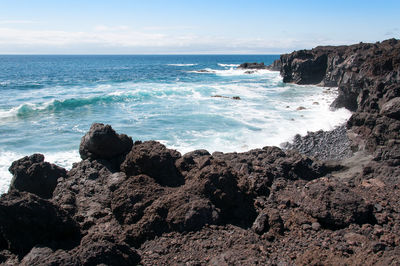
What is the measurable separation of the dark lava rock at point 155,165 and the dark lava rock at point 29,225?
7.73ft

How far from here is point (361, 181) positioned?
1009cm

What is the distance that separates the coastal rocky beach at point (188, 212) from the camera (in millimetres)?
5516

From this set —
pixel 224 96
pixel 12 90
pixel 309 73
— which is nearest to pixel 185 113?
pixel 224 96

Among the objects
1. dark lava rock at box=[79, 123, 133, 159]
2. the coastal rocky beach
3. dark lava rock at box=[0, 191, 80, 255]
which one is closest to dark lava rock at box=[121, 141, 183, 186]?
the coastal rocky beach

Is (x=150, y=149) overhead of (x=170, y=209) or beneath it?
overhead

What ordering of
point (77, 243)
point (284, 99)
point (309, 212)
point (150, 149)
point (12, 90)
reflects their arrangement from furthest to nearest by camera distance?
point (12, 90) → point (284, 99) → point (150, 149) → point (309, 212) → point (77, 243)

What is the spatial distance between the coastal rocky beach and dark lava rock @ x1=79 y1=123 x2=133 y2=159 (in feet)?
0.09

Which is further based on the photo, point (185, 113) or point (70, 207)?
point (185, 113)

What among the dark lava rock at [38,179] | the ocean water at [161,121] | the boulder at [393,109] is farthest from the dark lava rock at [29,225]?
the boulder at [393,109]

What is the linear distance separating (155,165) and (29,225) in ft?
9.98

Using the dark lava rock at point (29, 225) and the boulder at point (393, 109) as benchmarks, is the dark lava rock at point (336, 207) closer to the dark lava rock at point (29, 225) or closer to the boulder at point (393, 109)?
the dark lava rock at point (29, 225)

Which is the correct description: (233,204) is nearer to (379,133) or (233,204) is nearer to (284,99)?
(379,133)

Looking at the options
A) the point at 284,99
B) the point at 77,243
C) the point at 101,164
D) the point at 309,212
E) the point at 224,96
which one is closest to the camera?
the point at 77,243

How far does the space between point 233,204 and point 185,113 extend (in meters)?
20.3
